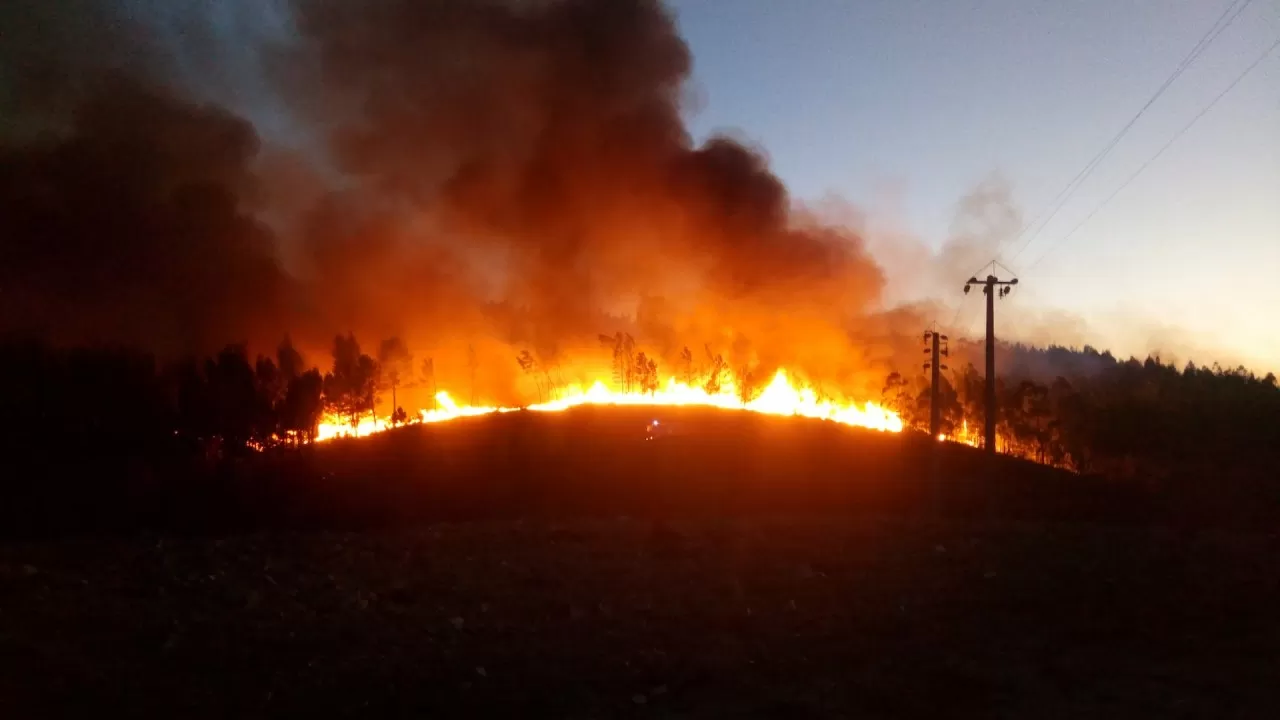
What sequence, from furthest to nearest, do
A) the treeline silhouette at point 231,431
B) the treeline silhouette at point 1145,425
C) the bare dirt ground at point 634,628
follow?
the treeline silhouette at point 1145,425 < the treeline silhouette at point 231,431 < the bare dirt ground at point 634,628

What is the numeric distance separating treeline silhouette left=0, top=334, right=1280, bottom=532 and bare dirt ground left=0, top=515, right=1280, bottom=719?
843 inches

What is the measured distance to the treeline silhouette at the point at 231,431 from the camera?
163ft

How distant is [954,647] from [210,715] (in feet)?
34.0

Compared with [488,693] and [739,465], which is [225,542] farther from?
[739,465]

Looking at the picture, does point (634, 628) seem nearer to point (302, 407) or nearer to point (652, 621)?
point (652, 621)

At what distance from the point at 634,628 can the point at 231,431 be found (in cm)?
7679

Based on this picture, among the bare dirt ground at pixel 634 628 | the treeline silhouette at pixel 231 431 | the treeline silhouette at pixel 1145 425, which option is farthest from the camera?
the treeline silhouette at pixel 1145 425

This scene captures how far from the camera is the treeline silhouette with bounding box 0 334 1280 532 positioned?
4972cm

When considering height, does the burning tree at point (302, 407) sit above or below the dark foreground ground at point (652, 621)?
above

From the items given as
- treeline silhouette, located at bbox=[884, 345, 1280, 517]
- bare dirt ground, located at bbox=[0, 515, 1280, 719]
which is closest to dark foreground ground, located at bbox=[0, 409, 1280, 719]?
bare dirt ground, located at bbox=[0, 515, 1280, 719]

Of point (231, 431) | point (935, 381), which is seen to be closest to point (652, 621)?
point (935, 381)

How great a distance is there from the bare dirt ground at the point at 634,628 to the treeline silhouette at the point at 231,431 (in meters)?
21.4

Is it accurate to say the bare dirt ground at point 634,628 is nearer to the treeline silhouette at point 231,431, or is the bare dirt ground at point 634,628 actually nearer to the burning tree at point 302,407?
the treeline silhouette at point 231,431

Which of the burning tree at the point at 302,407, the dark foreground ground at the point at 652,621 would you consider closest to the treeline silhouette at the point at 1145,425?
the dark foreground ground at the point at 652,621
